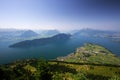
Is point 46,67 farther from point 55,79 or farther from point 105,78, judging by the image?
point 105,78

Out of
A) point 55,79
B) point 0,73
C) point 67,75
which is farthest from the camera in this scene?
point 67,75

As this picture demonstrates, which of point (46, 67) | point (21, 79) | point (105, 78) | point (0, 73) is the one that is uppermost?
point (46, 67)

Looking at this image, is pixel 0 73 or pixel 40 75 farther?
pixel 0 73

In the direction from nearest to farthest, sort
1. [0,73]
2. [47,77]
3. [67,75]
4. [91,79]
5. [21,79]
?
[47,77], [0,73], [21,79], [91,79], [67,75]

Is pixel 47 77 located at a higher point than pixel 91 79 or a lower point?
higher

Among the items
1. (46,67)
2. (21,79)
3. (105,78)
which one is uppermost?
(46,67)

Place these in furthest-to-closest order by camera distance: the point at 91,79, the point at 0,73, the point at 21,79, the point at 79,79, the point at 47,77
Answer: the point at 91,79 < the point at 21,79 < the point at 0,73 < the point at 47,77 < the point at 79,79

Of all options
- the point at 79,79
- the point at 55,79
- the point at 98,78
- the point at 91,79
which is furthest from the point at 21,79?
the point at 98,78

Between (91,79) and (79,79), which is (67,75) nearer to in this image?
(91,79)

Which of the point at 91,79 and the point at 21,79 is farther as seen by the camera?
the point at 91,79

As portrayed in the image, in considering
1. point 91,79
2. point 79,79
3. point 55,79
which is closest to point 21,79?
point 55,79
